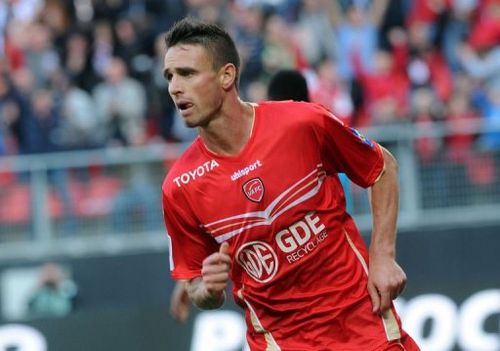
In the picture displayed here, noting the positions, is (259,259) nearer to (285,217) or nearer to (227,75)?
(285,217)

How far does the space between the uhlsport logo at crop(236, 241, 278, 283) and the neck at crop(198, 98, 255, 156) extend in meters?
0.41

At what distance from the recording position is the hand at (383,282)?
5.50 m

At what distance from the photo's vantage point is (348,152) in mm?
5629

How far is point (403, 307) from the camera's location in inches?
372

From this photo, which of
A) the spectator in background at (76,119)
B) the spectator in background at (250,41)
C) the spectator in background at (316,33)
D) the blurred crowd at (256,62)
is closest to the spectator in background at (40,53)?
the blurred crowd at (256,62)

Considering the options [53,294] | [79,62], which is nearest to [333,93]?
[79,62]

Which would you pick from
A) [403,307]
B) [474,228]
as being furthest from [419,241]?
[403,307]

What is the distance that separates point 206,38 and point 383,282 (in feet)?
4.15

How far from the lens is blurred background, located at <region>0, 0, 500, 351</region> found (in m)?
12.1

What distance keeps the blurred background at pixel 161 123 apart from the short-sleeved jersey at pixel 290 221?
598cm

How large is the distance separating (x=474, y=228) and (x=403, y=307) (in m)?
3.00

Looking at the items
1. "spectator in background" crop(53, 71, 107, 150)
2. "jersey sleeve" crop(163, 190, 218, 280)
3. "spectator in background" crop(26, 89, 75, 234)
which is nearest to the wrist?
"jersey sleeve" crop(163, 190, 218, 280)

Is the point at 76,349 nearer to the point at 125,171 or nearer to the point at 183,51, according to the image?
the point at 125,171

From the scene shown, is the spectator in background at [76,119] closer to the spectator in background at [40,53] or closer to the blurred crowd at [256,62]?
the blurred crowd at [256,62]
